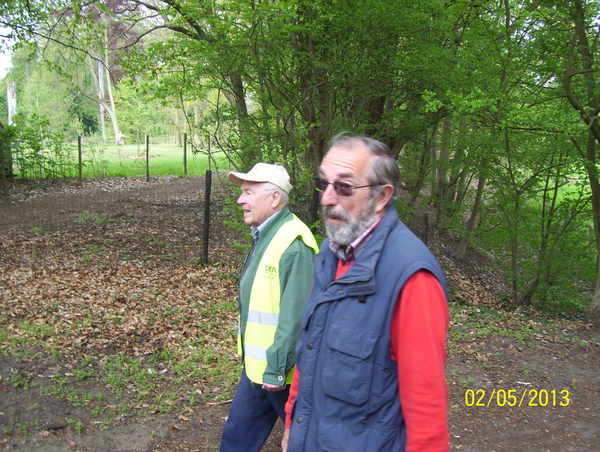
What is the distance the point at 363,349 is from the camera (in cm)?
170

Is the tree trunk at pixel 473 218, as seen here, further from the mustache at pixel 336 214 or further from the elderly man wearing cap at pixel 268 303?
the mustache at pixel 336 214

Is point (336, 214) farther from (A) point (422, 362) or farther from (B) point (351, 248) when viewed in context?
(A) point (422, 362)

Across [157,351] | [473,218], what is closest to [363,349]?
[157,351]

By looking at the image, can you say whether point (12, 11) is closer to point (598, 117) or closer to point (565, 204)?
point (598, 117)

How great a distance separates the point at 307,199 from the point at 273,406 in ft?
17.9

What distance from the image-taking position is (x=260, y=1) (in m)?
6.94

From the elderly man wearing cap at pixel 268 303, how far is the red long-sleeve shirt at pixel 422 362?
0.98 metres

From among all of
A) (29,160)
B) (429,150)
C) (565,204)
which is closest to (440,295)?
(565,204)

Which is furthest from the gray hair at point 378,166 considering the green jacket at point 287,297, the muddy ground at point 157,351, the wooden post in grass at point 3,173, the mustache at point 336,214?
the wooden post in grass at point 3,173

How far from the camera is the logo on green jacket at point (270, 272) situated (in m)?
2.64

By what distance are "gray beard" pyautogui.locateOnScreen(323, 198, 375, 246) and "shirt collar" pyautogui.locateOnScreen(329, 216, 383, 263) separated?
0.01 m

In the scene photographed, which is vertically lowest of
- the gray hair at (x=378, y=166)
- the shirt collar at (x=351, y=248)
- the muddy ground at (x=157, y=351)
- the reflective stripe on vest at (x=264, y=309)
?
the muddy ground at (x=157, y=351)

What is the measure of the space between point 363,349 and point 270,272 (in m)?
1.04

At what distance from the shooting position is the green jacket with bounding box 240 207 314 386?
252 centimetres
